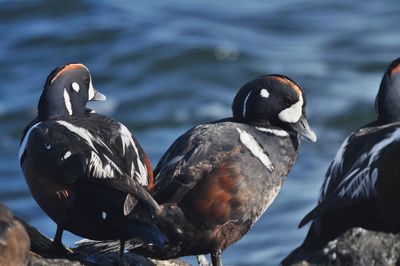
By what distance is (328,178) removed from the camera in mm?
9102

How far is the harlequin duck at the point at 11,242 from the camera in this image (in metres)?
7.57

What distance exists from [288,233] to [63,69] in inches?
386

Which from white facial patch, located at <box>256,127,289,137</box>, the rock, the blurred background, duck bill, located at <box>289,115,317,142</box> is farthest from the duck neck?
the blurred background

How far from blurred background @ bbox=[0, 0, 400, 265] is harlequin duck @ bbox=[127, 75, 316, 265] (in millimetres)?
8565

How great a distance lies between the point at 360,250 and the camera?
8352 millimetres

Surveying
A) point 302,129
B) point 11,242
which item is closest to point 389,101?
point 302,129

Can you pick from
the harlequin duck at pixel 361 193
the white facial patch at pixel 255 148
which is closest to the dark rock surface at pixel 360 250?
the harlequin duck at pixel 361 193

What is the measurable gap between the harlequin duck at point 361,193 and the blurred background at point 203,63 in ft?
29.0

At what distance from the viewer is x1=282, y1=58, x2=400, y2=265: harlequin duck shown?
850 cm

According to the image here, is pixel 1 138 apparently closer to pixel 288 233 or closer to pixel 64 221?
pixel 288 233

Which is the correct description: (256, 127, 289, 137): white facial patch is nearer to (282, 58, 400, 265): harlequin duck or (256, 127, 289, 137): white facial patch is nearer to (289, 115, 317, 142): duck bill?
(289, 115, 317, 142): duck bill

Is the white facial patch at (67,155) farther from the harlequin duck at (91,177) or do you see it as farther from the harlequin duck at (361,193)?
the harlequin duck at (361,193)

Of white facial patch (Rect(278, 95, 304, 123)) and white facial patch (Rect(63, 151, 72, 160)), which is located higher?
white facial patch (Rect(63, 151, 72, 160))

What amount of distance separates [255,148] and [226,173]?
0.37 meters
